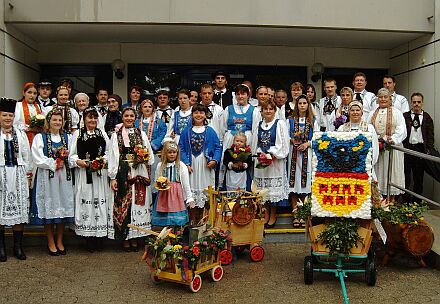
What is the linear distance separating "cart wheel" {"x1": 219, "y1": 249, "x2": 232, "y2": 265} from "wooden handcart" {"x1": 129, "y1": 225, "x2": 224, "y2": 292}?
0.51 meters

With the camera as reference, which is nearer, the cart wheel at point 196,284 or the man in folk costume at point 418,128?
the cart wheel at point 196,284

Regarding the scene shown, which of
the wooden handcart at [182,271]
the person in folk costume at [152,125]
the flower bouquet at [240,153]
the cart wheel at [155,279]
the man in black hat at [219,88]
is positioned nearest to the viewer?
the wooden handcart at [182,271]

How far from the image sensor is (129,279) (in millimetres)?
6102

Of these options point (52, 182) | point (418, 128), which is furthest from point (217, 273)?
point (418, 128)

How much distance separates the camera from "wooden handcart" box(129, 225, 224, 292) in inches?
219

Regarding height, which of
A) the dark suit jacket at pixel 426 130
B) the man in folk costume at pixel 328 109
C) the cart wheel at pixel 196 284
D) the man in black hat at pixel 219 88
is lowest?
the cart wheel at pixel 196 284

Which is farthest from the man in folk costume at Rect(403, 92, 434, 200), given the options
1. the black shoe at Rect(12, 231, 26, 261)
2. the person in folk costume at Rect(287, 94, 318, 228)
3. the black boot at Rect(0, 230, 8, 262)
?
the black boot at Rect(0, 230, 8, 262)

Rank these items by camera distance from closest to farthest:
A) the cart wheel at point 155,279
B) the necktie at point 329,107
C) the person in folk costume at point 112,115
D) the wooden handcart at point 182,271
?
the wooden handcart at point 182,271 → the cart wheel at point 155,279 → the person in folk costume at point 112,115 → the necktie at point 329,107

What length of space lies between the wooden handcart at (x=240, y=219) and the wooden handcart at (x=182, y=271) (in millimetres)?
540

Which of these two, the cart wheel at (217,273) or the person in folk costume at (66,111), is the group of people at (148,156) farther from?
the cart wheel at (217,273)

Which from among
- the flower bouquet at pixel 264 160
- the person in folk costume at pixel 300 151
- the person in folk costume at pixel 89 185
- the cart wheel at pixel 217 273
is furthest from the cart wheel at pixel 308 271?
the person in folk costume at pixel 89 185

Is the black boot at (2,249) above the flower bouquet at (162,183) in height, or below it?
below

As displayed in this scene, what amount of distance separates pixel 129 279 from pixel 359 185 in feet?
9.06

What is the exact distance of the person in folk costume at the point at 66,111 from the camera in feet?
24.9
